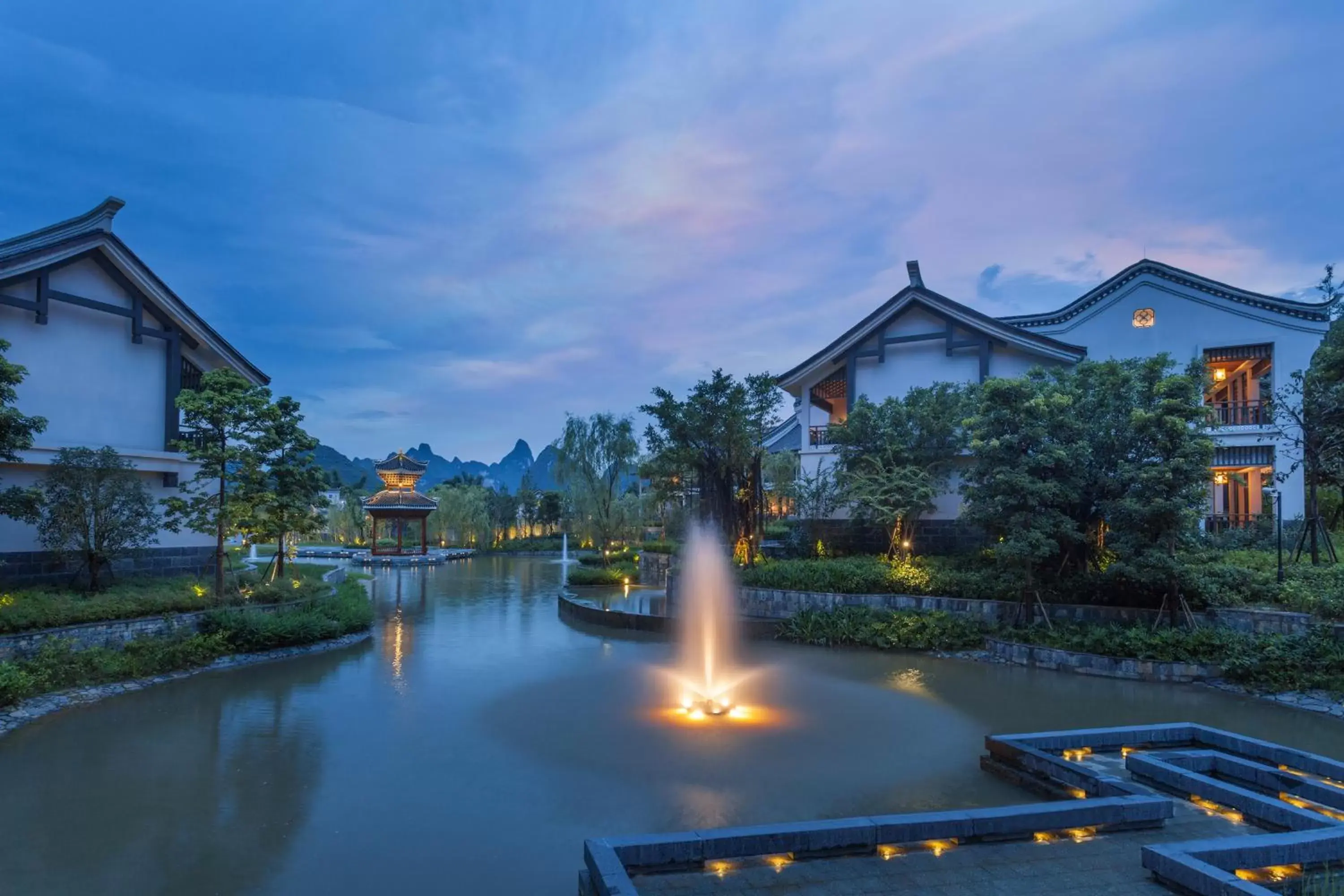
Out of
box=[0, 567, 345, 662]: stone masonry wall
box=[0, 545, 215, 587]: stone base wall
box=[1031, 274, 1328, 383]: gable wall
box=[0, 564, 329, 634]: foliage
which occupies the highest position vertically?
box=[1031, 274, 1328, 383]: gable wall

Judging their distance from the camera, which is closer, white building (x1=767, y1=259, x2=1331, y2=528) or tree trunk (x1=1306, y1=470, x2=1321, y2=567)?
tree trunk (x1=1306, y1=470, x2=1321, y2=567)

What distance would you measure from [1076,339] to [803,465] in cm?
827

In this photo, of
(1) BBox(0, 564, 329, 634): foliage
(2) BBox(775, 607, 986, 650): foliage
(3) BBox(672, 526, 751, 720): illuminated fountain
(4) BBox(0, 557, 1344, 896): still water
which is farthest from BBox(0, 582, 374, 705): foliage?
(2) BBox(775, 607, 986, 650): foliage

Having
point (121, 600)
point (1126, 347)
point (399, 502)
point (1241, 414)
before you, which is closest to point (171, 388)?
point (121, 600)

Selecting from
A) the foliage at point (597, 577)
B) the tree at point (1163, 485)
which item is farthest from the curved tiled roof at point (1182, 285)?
the foliage at point (597, 577)

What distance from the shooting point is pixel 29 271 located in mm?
12078

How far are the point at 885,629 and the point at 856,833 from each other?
9.30 m

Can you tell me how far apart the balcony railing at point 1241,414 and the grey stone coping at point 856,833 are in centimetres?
1532

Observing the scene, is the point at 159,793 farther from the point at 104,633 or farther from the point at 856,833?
the point at 856,833

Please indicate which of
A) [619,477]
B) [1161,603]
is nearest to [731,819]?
[1161,603]

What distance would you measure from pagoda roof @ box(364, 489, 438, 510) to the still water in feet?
70.0

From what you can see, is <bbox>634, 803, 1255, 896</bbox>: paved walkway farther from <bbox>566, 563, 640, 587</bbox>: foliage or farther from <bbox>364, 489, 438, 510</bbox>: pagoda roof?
<bbox>364, 489, 438, 510</bbox>: pagoda roof

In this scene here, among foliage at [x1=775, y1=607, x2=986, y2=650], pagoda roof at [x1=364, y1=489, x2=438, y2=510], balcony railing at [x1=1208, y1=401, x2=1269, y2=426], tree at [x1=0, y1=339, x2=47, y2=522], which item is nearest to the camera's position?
tree at [x1=0, y1=339, x2=47, y2=522]

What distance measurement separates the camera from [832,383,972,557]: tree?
16469mm
